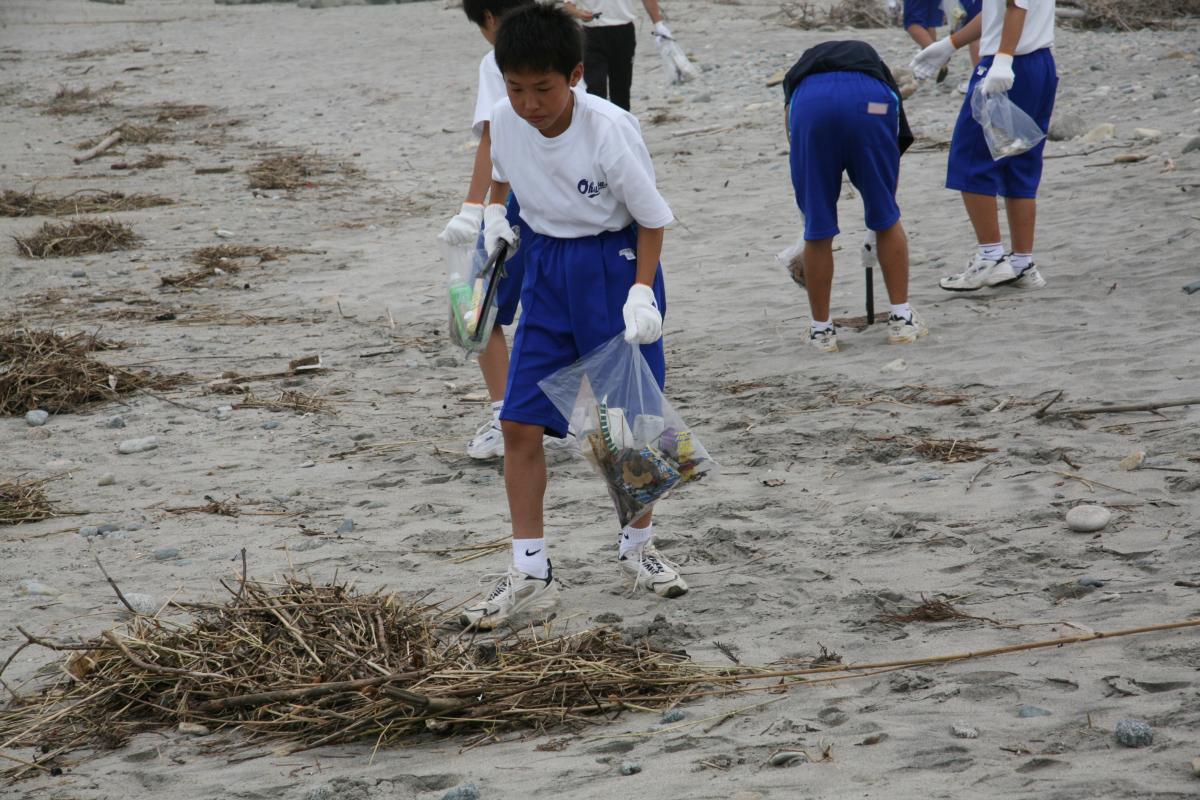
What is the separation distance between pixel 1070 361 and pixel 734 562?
2170 mm

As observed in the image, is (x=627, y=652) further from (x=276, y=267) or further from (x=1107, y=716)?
(x=276, y=267)

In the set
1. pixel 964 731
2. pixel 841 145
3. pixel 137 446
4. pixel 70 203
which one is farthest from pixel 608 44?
pixel 964 731

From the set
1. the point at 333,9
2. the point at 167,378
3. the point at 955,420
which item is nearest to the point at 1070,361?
the point at 955,420

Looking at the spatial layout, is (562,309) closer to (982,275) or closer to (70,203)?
(982,275)

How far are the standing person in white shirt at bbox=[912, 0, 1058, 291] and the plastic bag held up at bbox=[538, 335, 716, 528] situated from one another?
11.3 ft

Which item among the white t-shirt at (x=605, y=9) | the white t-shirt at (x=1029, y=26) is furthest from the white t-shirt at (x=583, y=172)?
the white t-shirt at (x=605, y=9)

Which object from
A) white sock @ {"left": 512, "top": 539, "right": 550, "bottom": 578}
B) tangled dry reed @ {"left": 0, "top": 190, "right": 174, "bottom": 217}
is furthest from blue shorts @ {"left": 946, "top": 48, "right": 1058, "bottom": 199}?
tangled dry reed @ {"left": 0, "top": 190, "right": 174, "bottom": 217}

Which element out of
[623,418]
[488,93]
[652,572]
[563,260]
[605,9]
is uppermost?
[605,9]

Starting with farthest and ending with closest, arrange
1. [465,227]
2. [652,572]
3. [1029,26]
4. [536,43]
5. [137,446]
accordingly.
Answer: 1. [1029,26]
2. [137,446]
3. [465,227]
4. [652,572]
5. [536,43]

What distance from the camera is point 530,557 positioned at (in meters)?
3.39

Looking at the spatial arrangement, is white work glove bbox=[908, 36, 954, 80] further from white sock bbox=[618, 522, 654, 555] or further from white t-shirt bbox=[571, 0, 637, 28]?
white sock bbox=[618, 522, 654, 555]

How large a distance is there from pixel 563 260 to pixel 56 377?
3.35 metres

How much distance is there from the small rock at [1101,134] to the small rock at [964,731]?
24.7 ft

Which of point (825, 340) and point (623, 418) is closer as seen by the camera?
point (623, 418)
